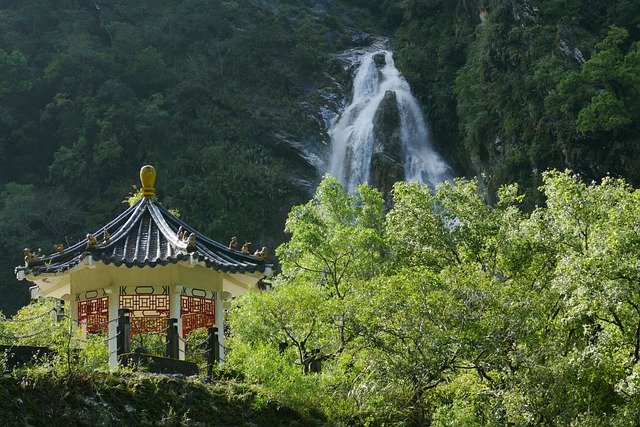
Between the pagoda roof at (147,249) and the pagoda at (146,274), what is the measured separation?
0.01 metres

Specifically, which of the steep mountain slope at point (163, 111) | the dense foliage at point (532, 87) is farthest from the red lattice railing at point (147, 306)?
the steep mountain slope at point (163, 111)

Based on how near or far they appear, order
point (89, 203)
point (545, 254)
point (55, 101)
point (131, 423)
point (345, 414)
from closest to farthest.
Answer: point (131, 423) < point (345, 414) < point (545, 254) < point (89, 203) < point (55, 101)

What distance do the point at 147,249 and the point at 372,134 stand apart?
36.1 meters

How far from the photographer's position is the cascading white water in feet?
167

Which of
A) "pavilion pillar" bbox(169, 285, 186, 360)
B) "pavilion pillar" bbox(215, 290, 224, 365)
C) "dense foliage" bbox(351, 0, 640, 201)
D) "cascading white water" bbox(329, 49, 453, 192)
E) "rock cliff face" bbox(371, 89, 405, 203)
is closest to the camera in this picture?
"pavilion pillar" bbox(169, 285, 186, 360)

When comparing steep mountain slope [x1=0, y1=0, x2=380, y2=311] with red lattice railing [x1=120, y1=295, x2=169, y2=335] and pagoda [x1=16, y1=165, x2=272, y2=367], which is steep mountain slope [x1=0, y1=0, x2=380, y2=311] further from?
red lattice railing [x1=120, y1=295, x2=169, y2=335]

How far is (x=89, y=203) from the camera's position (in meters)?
53.7

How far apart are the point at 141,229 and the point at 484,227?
6946 mm

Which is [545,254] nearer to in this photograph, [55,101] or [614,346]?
[614,346]

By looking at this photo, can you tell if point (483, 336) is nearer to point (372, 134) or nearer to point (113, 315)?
point (113, 315)

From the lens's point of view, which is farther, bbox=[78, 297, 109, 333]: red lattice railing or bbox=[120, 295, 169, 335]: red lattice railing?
bbox=[78, 297, 109, 333]: red lattice railing

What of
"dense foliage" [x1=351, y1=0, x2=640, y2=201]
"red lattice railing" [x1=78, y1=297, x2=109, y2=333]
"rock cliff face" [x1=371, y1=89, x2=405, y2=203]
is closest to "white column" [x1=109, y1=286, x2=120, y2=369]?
"red lattice railing" [x1=78, y1=297, x2=109, y2=333]

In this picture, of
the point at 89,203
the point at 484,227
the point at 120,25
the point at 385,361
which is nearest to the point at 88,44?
the point at 120,25

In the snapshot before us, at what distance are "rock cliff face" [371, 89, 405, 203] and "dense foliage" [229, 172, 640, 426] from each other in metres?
29.4
